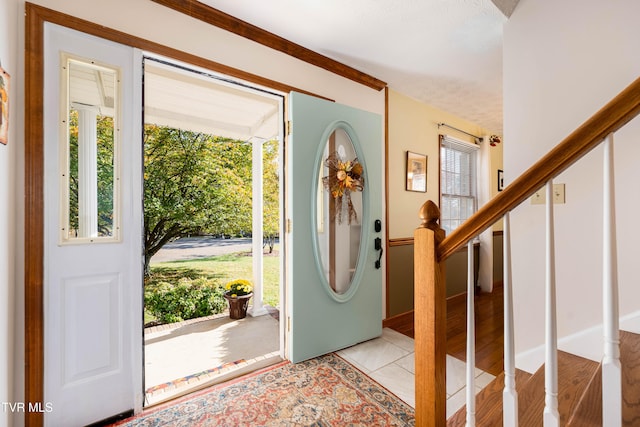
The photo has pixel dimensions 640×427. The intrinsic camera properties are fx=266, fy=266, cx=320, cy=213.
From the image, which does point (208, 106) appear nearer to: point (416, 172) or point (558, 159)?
point (416, 172)

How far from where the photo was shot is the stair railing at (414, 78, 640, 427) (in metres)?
0.63

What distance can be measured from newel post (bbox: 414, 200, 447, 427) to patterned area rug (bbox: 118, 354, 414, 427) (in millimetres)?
747

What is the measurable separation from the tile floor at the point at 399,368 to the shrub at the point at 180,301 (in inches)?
87.9

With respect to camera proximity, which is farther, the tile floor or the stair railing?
the tile floor

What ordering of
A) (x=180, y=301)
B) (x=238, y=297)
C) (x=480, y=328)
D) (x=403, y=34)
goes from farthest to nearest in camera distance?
(x=180, y=301)
(x=238, y=297)
(x=480, y=328)
(x=403, y=34)

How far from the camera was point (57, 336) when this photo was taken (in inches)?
52.2

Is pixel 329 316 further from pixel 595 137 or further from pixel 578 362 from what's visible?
pixel 595 137

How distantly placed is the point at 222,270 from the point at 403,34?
4.46 meters

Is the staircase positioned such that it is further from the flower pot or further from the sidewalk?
the sidewalk

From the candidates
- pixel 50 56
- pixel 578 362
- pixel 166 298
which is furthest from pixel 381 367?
pixel 166 298

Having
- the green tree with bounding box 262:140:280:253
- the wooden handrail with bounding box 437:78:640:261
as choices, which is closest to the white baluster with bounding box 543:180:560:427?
the wooden handrail with bounding box 437:78:640:261


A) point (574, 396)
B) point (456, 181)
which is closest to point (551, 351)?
point (574, 396)

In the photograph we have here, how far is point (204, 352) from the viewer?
229 centimetres

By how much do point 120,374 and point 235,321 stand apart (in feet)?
5.21
